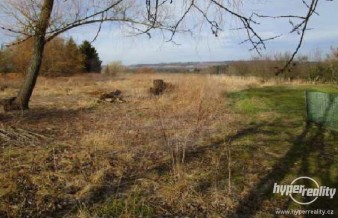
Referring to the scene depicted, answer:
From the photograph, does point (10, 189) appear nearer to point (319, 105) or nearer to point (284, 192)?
point (284, 192)

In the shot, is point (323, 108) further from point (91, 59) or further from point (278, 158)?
point (91, 59)

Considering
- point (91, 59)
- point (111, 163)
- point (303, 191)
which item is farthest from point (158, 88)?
point (91, 59)

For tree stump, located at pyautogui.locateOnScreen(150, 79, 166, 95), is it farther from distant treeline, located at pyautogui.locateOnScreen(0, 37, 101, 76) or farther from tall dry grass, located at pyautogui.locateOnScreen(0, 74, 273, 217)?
distant treeline, located at pyautogui.locateOnScreen(0, 37, 101, 76)

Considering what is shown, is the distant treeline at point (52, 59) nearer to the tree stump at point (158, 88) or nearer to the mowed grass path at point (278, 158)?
the tree stump at point (158, 88)

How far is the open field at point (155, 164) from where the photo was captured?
506cm

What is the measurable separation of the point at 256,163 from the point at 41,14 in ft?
23.1

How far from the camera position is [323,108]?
1039 cm

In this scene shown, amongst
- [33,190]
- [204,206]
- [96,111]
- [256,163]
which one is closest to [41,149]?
[33,190]

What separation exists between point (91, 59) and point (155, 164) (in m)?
35.9

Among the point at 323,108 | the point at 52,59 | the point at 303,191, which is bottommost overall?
the point at 303,191

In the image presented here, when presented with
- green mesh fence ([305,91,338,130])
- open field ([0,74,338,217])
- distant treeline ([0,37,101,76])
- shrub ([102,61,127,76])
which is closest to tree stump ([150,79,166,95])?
open field ([0,74,338,217])

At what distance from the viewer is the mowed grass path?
18.1 ft

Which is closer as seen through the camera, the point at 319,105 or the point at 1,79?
the point at 319,105

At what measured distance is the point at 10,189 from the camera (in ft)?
16.6
